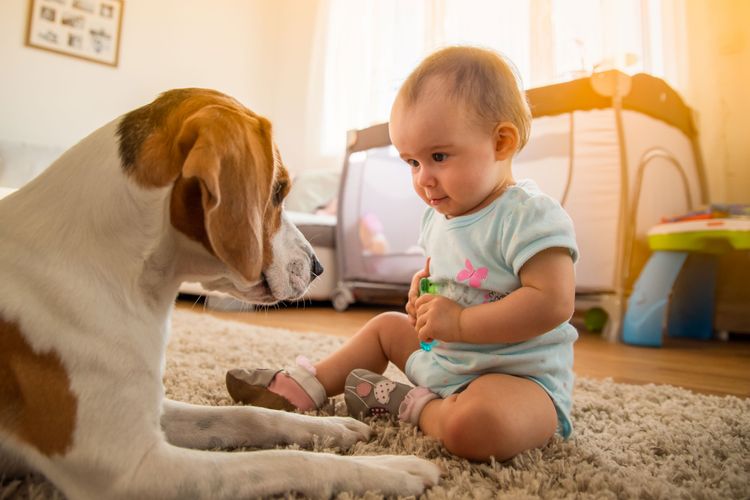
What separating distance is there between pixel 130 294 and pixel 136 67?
5287 millimetres

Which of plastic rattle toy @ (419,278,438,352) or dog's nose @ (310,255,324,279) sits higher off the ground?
dog's nose @ (310,255,324,279)

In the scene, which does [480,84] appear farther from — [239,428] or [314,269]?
[239,428]

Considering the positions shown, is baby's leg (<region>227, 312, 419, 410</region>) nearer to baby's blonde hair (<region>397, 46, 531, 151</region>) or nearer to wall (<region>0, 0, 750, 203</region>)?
baby's blonde hair (<region>397, 46, 531, 151</region>)

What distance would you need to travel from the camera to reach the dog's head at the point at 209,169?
2.53ft

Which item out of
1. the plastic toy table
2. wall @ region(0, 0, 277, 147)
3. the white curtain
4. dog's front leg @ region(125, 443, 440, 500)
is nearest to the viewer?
dog's front leg @ region(125, 443, 440, 500)

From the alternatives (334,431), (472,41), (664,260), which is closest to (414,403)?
(334,431)

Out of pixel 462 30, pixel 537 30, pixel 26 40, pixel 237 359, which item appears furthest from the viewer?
pixel 26 40

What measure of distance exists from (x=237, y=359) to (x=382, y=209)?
2166 mm

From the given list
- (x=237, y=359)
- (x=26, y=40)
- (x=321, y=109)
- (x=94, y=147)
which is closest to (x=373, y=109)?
(x=321, y=109)

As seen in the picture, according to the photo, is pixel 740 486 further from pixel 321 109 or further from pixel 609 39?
pixel 321 109

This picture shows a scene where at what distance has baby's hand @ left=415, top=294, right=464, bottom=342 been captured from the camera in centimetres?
103

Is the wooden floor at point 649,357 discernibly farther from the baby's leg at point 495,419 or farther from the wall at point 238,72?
the wall at point 238,72

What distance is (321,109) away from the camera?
5.95 m

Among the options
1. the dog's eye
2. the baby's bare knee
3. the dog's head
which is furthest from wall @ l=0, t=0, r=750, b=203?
the dog's head
